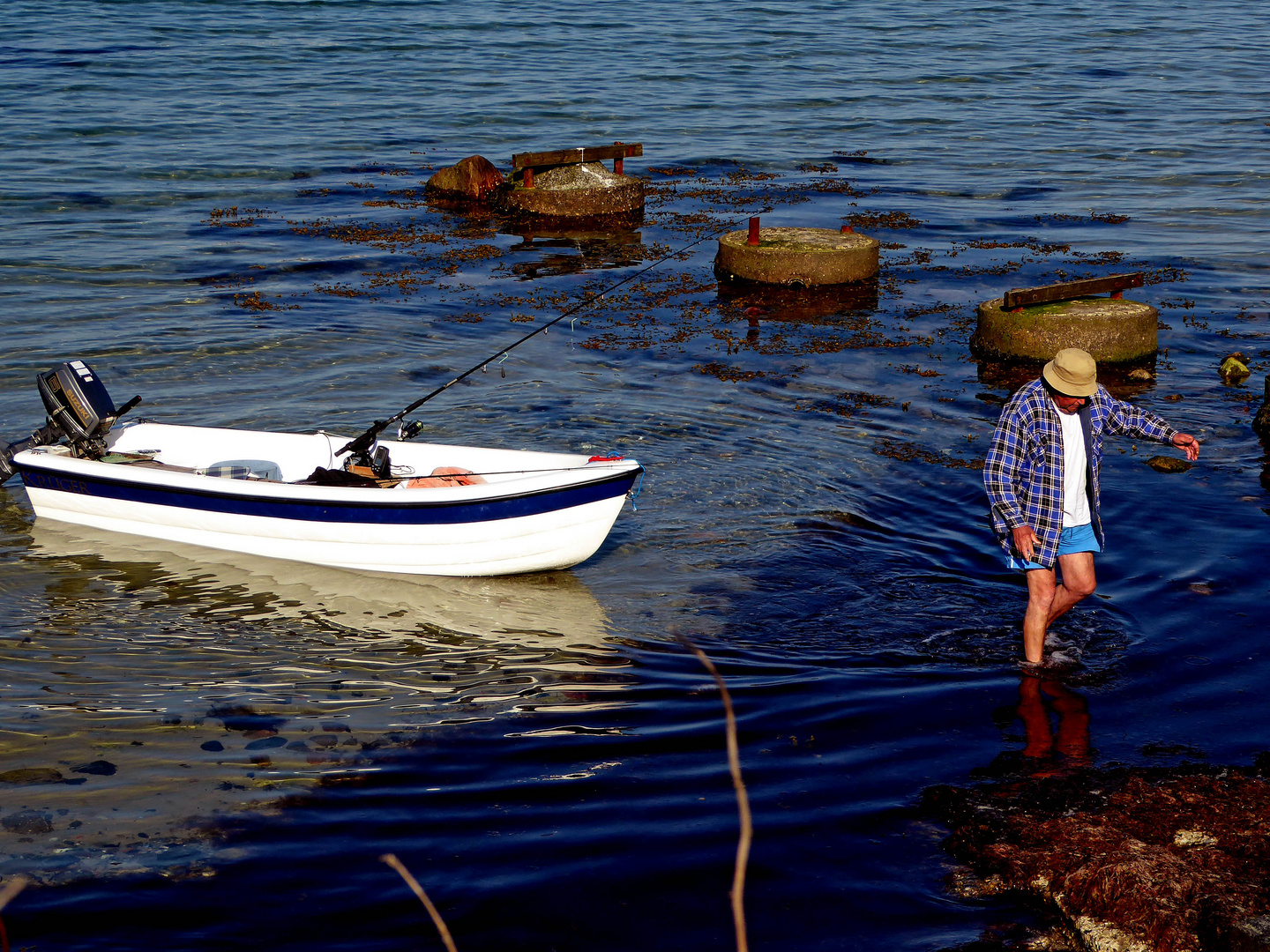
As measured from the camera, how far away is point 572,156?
1939 centimetres

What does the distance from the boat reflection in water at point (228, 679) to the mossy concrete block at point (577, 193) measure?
11401 millimetres

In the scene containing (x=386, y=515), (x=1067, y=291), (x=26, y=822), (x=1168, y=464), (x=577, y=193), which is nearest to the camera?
(x=26, y=822)

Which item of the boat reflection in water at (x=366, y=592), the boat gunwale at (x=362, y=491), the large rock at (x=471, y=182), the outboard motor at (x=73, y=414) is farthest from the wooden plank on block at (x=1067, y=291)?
the large rock at (x=471, y=182)

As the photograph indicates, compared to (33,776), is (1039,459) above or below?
above

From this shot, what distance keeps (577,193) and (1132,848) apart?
15.7 m

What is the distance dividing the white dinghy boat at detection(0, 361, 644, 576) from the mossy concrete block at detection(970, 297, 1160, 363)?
5658 mm

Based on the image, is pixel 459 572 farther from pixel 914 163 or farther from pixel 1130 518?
pixel 914 163

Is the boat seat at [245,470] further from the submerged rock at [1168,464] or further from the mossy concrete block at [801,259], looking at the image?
the mossy concrete block at [801,259]

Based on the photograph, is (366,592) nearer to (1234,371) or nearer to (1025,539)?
(1025,539)

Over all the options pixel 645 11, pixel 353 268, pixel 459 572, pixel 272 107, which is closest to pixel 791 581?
pixel 459 572

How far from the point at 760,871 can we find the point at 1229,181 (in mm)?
20403

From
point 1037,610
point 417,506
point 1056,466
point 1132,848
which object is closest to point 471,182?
point 417,506

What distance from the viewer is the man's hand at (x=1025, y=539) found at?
621 cm

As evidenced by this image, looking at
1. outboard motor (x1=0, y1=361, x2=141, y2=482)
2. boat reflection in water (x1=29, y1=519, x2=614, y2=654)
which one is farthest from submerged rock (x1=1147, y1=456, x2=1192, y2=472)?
outboard motor (x1=0, y1=361, x2=141, y2=482)
